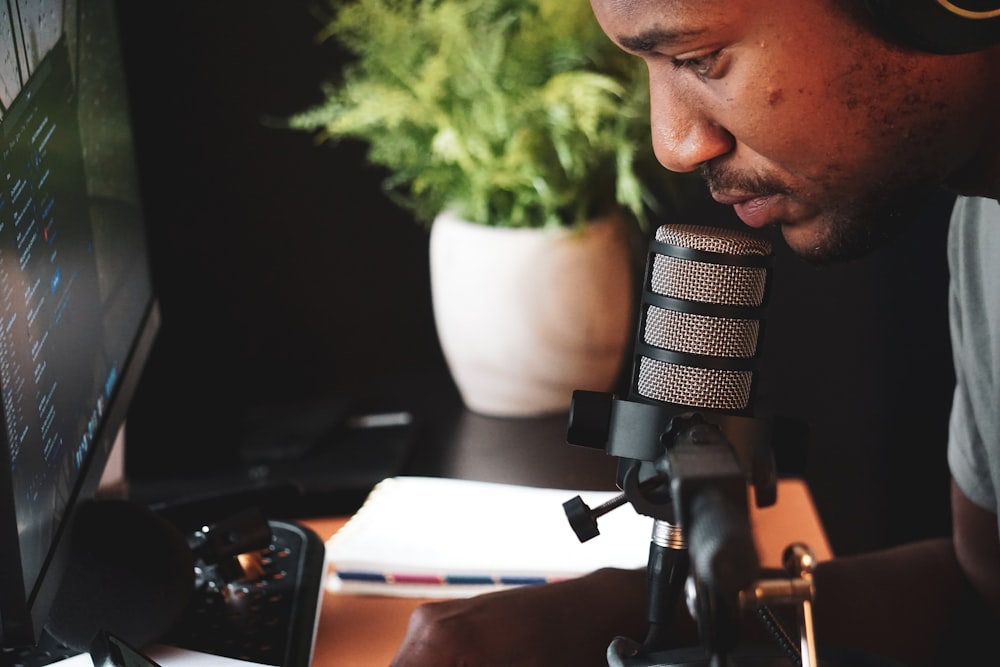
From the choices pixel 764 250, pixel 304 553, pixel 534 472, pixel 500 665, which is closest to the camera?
pixel 764 250

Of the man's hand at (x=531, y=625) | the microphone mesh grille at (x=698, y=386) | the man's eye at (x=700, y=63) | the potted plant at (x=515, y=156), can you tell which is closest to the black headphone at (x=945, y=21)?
the man's eye at (x=700, y=63)

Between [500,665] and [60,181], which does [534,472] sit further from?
[60,181]

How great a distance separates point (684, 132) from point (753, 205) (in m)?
0.09

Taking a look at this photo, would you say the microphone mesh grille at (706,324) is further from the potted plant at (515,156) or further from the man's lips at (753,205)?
the potted plant at (515,156)

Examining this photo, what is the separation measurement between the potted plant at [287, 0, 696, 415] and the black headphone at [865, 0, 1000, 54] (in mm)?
592

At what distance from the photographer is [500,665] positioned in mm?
861

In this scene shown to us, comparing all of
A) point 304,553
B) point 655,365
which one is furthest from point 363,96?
point 655,365

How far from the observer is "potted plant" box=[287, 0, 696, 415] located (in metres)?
1.36

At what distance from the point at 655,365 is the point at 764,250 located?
0.10 m

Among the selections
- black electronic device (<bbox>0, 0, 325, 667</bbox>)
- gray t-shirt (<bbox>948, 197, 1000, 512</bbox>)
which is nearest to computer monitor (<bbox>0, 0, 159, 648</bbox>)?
black electronic device (<bbox>0, 0, 325, 667</bbox>)

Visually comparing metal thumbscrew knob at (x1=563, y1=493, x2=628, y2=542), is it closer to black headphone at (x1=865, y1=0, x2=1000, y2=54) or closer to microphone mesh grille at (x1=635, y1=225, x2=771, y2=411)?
microphone mesh grille at (x1=635, y1=225, x2=771, y2=411)

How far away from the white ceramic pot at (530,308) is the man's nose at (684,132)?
522mm

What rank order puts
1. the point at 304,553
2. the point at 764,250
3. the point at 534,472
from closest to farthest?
1. the point at 764,250
2. the point at 304,553
3. the point at 534,472

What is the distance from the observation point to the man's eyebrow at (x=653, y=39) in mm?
790
